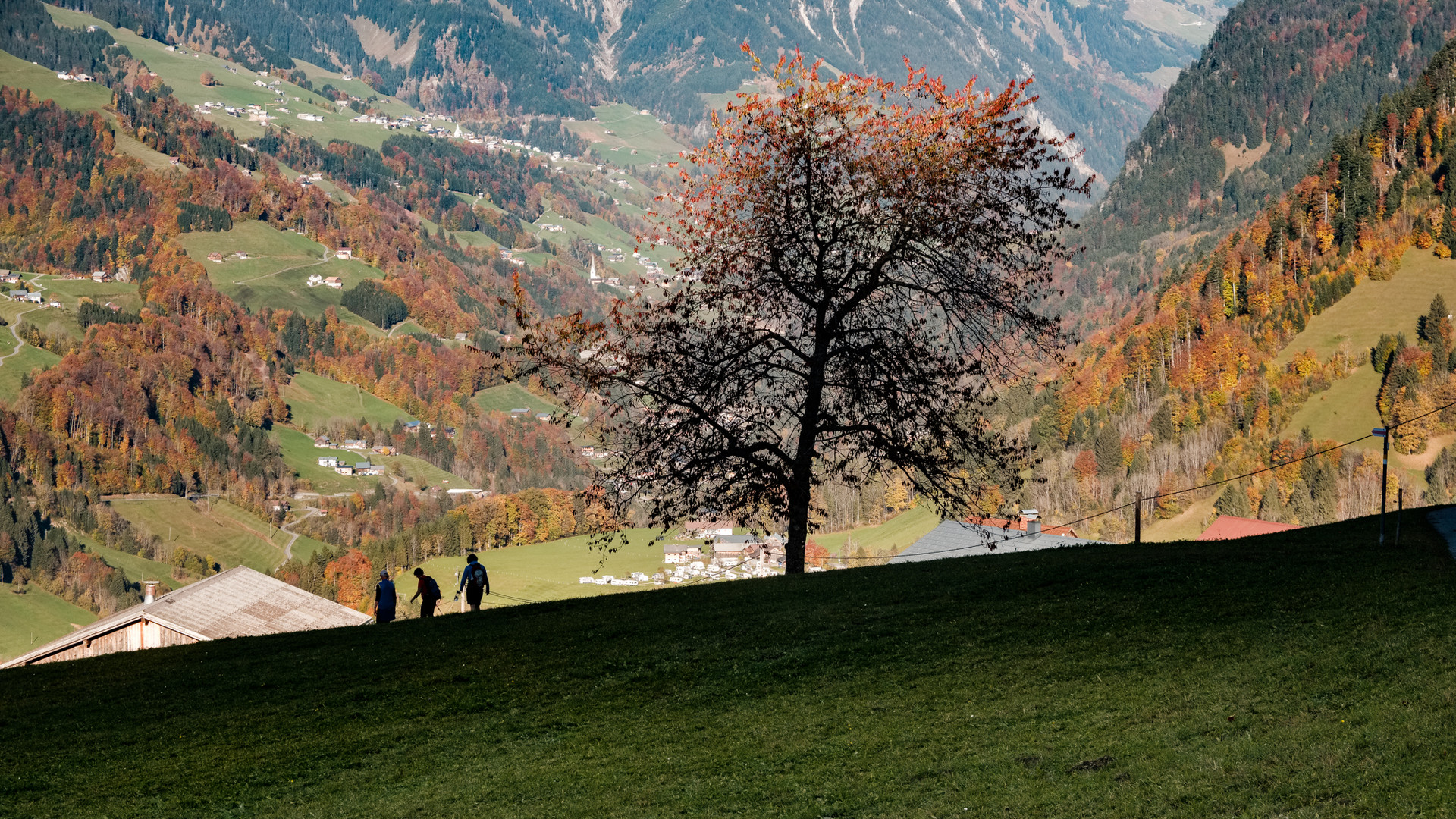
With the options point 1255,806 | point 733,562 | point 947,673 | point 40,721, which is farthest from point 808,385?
point 733,562

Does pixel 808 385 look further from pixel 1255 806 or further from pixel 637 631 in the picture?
pixel 1255 806

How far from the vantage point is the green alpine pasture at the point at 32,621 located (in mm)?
179875

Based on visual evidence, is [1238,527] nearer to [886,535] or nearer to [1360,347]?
[886,535]

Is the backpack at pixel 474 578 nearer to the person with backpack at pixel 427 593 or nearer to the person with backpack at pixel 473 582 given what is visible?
the person with backpack at pixel 473 582

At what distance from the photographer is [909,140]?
33.3 metres

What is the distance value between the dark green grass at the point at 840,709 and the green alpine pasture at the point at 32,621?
585ft

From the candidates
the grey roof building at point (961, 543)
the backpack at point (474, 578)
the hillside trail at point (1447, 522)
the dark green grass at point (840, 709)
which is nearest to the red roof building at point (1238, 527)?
the grey roof building at point (961, 543)

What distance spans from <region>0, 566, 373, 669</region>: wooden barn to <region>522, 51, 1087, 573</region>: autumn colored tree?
20.5 meters

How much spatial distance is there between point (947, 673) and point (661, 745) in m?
5.14

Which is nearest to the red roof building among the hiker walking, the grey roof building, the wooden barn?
the grey roof building

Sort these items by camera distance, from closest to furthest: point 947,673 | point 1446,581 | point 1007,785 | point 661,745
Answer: point 1007,785
point 661,745
point 947,673
point 1446,581

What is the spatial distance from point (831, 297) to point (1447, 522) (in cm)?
1762

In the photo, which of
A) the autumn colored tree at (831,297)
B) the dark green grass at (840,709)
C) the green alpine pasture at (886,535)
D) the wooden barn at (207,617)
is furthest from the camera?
the green alpine pasture at (886,535)

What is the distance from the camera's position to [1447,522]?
31641mm
